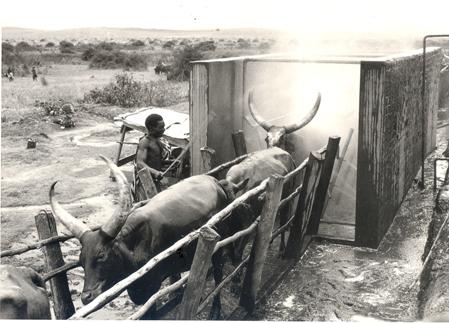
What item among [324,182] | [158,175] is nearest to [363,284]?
[324,182]

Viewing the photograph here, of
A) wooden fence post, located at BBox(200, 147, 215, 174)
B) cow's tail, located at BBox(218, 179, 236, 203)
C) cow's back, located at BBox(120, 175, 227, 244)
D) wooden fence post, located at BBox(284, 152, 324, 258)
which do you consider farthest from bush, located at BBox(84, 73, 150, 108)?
cow's back, located at BBox(120, 175, 227, 244)

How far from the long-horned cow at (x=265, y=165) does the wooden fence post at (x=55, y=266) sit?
1.70m

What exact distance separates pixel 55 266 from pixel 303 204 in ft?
9.34

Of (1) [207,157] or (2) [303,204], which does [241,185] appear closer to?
(2) [303,204]

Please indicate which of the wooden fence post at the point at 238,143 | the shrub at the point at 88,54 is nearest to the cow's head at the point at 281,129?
the wooden fence post at the point at 238,143

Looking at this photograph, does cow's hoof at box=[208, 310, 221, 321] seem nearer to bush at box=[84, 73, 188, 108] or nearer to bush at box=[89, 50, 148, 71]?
bush at box=[84, 73, 188, 108]

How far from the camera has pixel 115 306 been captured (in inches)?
217

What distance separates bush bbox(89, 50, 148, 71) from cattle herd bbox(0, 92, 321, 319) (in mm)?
21962

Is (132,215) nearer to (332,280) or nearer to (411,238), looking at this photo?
(332,280)

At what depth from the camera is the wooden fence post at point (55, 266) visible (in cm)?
446

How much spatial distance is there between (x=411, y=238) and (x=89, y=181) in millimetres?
5797

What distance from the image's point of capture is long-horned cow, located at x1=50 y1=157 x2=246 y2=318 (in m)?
3.91

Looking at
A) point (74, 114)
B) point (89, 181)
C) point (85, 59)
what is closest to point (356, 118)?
point (89, 181)

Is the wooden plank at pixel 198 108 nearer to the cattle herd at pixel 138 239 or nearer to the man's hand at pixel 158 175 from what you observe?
the man's hand at pixel 158 175
